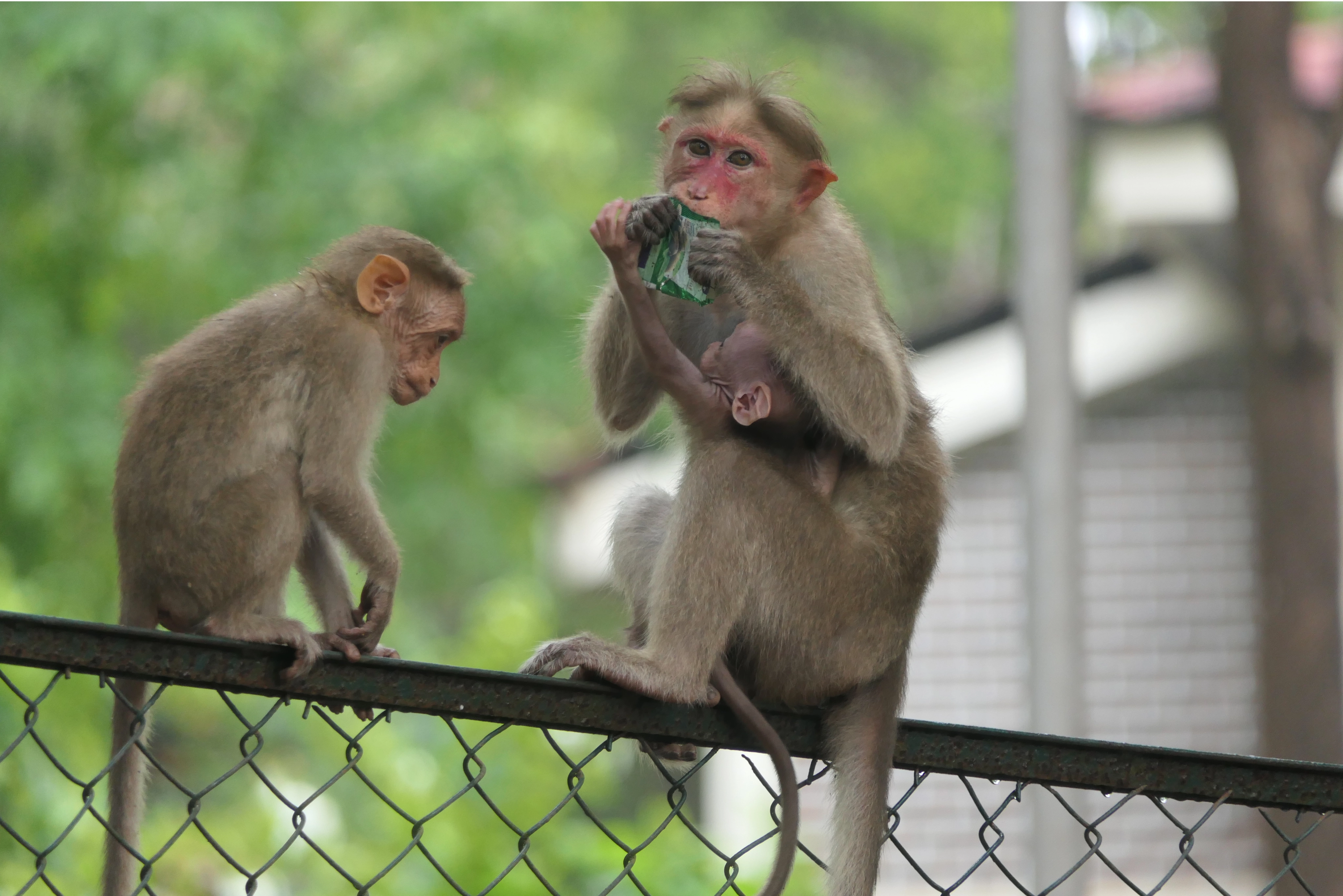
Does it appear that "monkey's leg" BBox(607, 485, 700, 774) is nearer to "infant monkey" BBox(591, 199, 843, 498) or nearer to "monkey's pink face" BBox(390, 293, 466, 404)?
"infant monkey" BBox(591, 199, 843, 498)

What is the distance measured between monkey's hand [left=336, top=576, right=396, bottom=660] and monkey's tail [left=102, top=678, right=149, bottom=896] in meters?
0.41

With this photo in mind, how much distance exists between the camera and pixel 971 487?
1020cm

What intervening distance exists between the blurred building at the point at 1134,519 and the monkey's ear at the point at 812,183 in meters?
5.77

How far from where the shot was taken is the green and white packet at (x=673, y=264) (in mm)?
3355

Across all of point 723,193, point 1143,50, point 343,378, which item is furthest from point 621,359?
point 1143,50

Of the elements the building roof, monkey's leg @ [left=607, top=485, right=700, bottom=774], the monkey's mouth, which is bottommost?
monkey's leg @ [left=607, top=485, right=700, bottom=774]

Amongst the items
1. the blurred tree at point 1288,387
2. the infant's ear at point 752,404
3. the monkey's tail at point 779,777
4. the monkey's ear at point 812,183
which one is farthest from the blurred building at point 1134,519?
the monkey's tail at point 779,777

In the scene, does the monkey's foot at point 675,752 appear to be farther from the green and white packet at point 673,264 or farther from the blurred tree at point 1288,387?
the blurred tree at point 1288,387

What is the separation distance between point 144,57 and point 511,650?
3.82 metres

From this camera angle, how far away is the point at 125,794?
115 inches

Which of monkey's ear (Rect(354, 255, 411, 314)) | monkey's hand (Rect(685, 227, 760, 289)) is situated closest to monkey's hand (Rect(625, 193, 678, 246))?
monkey's hand (Rect(685, 227, 760, 289))

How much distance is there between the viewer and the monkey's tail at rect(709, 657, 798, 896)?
2799 millimetres

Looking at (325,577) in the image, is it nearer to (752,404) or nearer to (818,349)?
(752,404)

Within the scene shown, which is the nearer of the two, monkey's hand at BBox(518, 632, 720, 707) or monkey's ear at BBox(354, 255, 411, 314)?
monkey's hand at BBox(518, 632, 720, 707)
